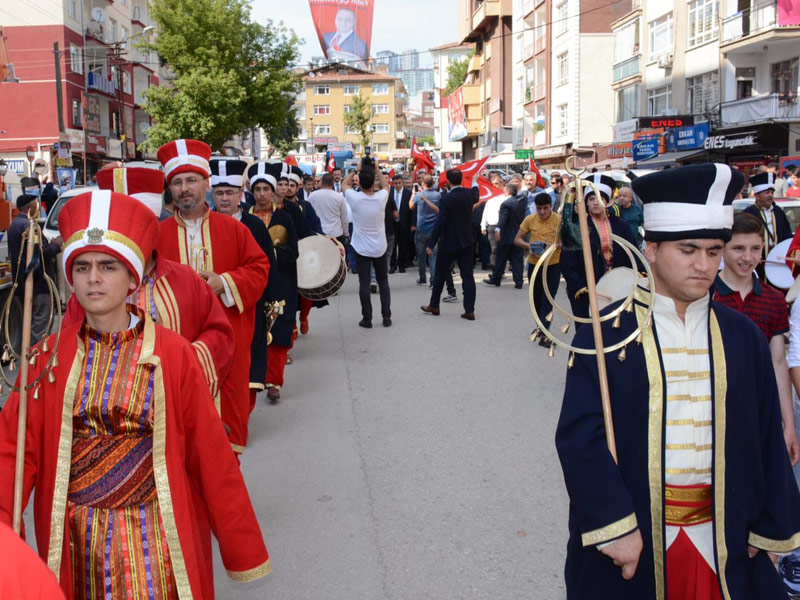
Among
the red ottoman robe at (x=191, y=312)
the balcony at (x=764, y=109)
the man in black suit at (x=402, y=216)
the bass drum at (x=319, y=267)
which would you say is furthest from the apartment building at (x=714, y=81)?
the red ottoman robe at (x=191, y=312)

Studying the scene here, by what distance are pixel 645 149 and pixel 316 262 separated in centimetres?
2589

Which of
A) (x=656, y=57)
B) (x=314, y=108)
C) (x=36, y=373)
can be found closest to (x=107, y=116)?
(x=656, y=57)

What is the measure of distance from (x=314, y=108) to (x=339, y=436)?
112 metres

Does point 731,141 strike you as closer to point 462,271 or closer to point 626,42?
point 626,42

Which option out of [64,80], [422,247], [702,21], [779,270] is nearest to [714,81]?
[702,21]

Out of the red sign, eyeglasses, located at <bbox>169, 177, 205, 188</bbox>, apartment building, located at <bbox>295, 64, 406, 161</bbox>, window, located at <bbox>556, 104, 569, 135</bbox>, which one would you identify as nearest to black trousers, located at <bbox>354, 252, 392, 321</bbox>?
eyeglasses, located at <bbox>169, 177, 205, 188</bbox>

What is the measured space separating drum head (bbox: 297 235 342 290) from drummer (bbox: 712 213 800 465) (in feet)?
17.5

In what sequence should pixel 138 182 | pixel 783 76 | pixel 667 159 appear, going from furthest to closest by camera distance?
1. pixel 667 159
2. pixel 783 76
3. pixel 138 182

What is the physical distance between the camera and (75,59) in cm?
4278

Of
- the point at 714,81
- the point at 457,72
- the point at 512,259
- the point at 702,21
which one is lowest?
the point at 512,259

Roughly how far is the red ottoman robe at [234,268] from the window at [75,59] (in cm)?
4143

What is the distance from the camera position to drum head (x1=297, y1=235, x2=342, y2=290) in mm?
9195

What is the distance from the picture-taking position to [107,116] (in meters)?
49.0

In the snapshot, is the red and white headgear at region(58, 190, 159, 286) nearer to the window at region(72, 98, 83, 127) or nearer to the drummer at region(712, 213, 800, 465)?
the drummer at region(712, 213, 800, 465)
